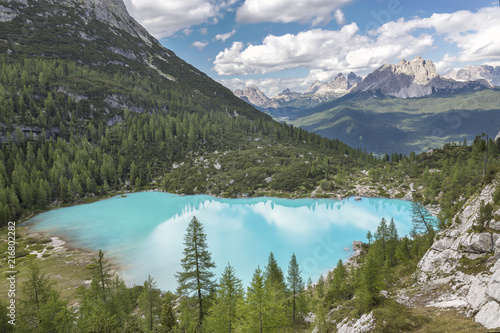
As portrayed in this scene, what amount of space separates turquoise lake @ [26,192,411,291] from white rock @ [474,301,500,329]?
37.0m

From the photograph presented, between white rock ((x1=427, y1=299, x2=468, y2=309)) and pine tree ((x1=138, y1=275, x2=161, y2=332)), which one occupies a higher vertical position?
white rock ((x1=427, y1=299, x2=468, y2=309))

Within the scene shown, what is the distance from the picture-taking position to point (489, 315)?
→ 1092cm

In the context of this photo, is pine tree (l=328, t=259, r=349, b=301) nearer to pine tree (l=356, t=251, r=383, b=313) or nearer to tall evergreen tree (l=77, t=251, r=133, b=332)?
pine tree (l=356, t=251, r=383, b=313)

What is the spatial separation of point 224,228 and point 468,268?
59.0 m

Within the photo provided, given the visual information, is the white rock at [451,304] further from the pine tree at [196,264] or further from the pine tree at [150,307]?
the pine tree at [150,307]

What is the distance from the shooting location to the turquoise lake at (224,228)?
2000 inches

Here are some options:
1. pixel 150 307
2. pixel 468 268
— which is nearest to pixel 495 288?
pixel 468 268

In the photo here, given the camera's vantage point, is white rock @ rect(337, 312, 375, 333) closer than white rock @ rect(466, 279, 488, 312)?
No

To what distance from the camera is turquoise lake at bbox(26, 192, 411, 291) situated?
50.8 meters

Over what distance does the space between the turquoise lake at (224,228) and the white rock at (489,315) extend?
37.0 meters

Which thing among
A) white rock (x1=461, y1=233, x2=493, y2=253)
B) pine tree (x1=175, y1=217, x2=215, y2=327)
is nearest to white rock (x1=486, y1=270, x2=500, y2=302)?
white rock (x1=461, y1=233, x2=493, y2=253)

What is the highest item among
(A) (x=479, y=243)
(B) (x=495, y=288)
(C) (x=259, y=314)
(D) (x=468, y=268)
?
(B) (x=495, y=288)

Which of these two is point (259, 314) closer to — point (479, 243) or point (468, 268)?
point (468, 268)

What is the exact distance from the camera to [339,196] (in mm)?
99938
